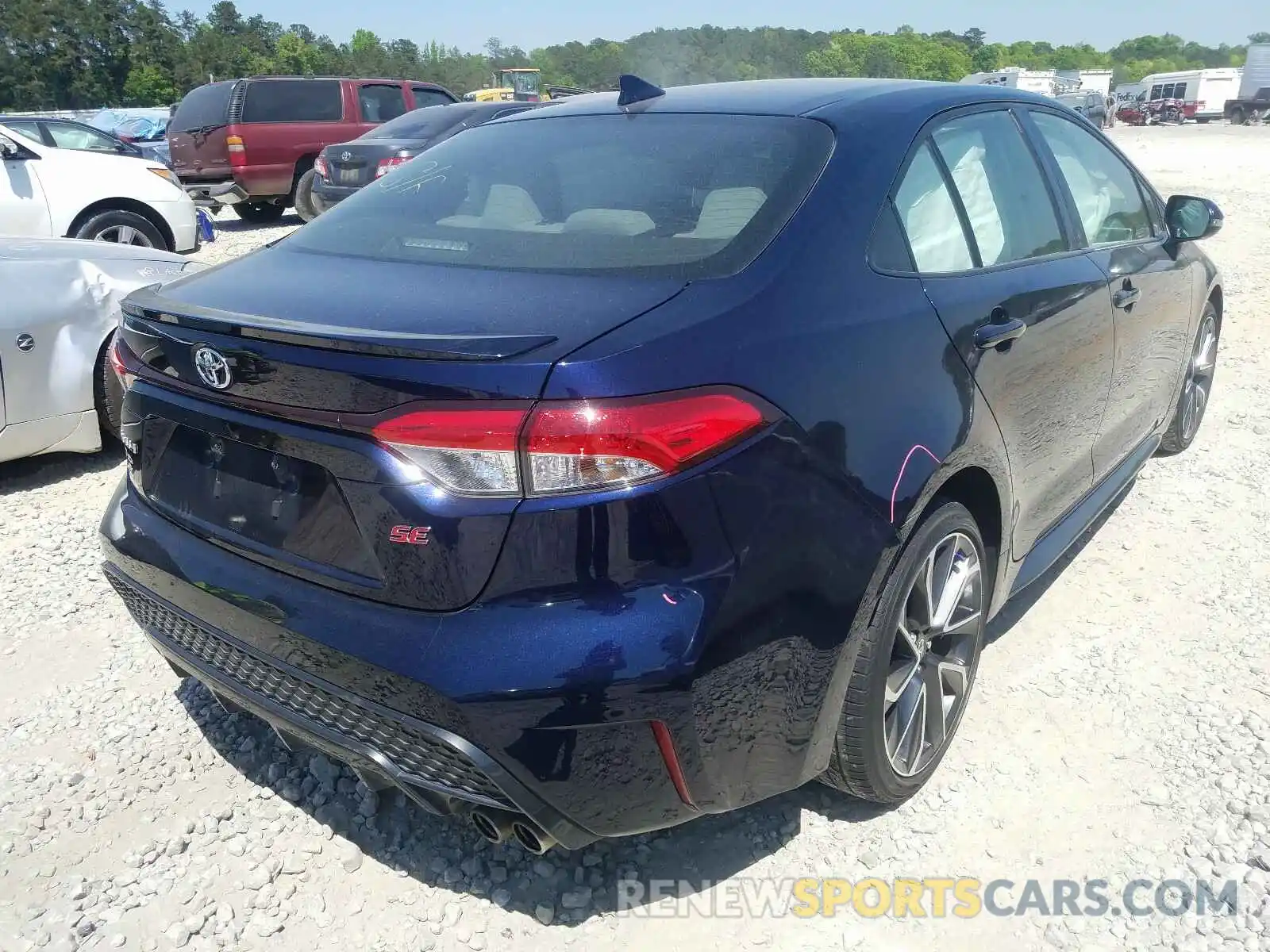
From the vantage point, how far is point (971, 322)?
2.37 m

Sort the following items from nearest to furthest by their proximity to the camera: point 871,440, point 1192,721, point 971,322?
point 871,440 < point 971,322 < point 1192,721

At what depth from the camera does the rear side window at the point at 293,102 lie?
13547 millimetres

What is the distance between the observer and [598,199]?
2410 mm

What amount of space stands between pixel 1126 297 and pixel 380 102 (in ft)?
44.3

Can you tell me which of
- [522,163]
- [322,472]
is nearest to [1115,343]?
[522,163]

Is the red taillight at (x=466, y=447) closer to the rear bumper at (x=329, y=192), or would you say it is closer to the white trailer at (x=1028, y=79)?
the rear bumper at (x=329, y=192)

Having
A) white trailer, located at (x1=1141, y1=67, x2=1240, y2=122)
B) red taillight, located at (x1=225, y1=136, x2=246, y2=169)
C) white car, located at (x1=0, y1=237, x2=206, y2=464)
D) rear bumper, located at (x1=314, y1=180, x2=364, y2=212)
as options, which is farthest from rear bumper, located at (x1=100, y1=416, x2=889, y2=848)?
white trailer, located at (x1=1141, y1=67, x2=1240, y2=122)

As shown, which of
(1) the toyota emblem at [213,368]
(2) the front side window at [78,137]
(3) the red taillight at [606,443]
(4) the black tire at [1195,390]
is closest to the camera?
(3) the red taillight at [606,443]

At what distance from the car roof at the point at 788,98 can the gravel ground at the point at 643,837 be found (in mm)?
1660

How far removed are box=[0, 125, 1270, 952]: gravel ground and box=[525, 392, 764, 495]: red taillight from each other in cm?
107

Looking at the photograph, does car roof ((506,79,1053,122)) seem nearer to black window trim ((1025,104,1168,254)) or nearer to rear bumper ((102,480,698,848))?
black window trim ((1025,104,1168,254))

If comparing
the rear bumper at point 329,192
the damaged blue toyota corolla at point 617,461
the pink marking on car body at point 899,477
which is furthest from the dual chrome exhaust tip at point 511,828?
the rear bumper at point 329,192

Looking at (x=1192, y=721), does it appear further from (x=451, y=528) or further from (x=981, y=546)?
(x=451, y=528)

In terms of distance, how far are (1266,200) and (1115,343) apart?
43.9ft
